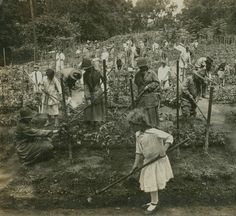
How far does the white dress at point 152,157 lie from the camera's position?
6441 millimetres

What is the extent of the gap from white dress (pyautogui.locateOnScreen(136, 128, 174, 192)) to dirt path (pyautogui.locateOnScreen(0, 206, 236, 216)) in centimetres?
61

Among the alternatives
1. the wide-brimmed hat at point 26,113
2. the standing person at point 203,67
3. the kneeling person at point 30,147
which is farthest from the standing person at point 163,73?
the wide-brimmed hat at point 26,113

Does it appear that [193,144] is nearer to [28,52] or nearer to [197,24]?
[28,52]

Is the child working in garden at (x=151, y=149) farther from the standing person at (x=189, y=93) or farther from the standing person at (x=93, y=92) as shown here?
the standing person at (x=93, y=92)

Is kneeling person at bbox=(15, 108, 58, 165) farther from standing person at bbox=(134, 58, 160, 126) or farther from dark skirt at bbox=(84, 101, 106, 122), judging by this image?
standing person at bbox=(134, 58, 160, 126)

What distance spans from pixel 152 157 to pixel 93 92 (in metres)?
4.71

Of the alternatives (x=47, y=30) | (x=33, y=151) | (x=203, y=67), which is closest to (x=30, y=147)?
(x=33, y=151)

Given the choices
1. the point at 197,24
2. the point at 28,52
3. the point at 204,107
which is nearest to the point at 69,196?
Result: the point at 204,107

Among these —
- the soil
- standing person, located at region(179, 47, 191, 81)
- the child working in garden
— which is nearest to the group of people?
the child working in garden

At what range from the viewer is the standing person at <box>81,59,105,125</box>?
1075cm

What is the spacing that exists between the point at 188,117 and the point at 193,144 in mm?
1501

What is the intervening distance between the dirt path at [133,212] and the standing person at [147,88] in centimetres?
282

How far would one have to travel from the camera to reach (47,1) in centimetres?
4206

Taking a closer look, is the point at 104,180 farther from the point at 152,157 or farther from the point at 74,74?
the point at 74,74
